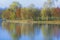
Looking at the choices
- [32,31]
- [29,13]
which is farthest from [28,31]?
[29,13]

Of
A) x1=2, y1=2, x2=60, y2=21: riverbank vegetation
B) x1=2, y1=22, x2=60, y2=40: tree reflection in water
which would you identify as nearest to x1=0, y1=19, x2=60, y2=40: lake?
x1=2, y1=22, x2=60, y2=40: tree reflection in water

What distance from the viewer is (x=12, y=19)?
7.43ft

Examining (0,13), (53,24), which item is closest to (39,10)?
(53,24)

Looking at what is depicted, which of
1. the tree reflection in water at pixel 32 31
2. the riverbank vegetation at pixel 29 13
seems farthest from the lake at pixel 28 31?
the riverbank vegetation at pixel 29 13

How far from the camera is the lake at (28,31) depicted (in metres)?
A: 2.24

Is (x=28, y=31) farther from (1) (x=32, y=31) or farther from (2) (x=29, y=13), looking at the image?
(2) (x=29, y=13)

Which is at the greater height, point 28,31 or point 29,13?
point 29,13

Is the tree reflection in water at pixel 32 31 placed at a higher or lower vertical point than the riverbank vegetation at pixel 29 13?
lower

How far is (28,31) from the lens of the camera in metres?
2.30

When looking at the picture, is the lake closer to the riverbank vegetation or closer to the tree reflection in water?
the tree reflection in water

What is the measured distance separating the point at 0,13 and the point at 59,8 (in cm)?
115

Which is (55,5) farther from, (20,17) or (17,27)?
(17,27)

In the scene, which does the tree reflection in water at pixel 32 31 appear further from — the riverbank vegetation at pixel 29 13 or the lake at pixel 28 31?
the riverbank vegetation at pixel 29 13

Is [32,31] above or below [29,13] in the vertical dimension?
below
